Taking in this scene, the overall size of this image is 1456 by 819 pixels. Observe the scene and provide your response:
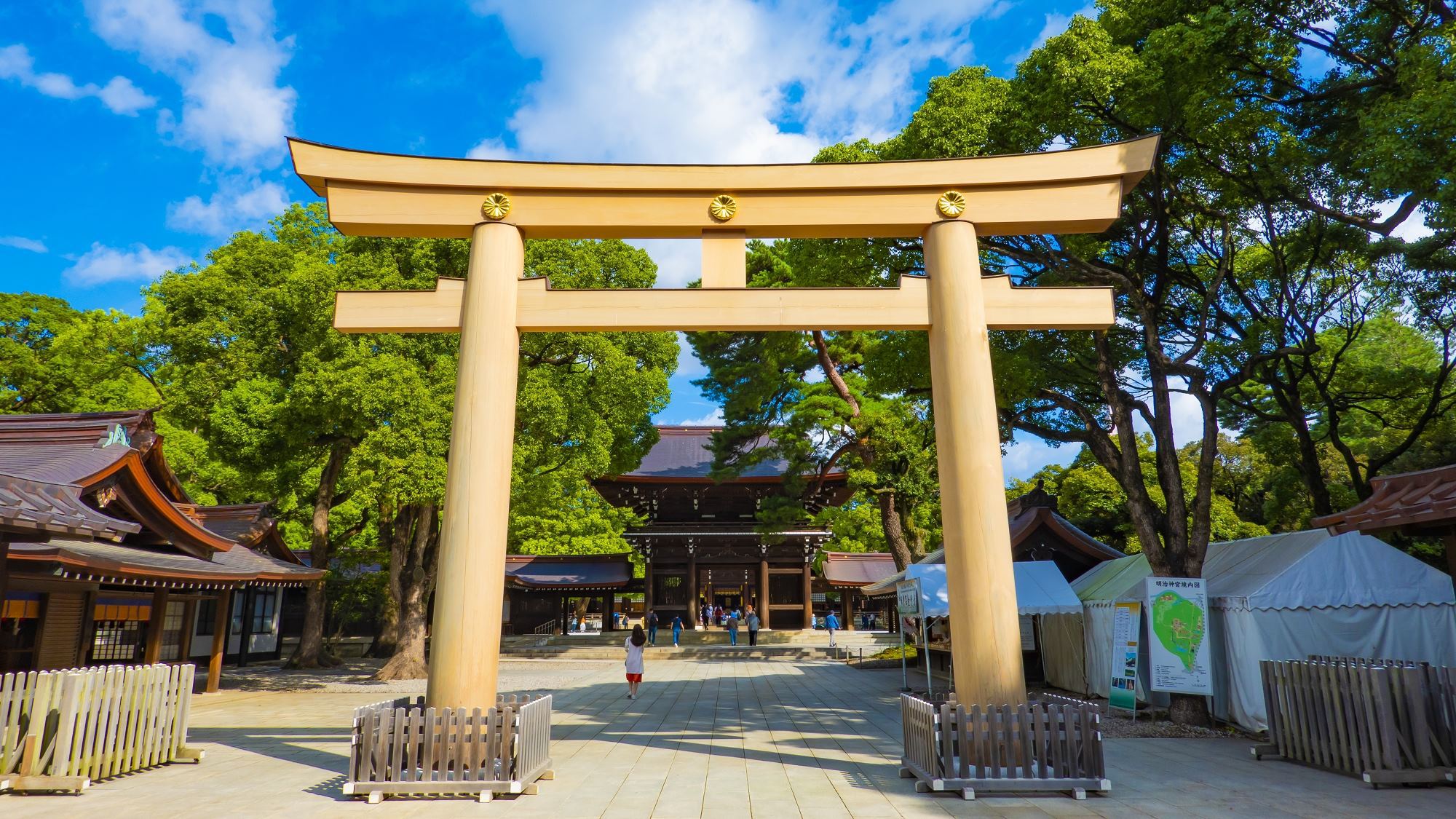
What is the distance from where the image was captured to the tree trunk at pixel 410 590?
1781 centimetres

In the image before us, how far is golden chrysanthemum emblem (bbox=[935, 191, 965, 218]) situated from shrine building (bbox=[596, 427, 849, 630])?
21.9 metres

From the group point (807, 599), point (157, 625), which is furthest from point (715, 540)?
point (157, 625)

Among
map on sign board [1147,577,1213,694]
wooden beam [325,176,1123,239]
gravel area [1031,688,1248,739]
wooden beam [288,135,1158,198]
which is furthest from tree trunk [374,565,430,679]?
map on sign board [1147,577,1213,694]

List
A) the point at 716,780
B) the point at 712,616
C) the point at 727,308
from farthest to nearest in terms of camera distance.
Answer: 1. the point at 712,616
2. the point at 727,308
3. the point at 716,780

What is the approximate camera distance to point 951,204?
780cm

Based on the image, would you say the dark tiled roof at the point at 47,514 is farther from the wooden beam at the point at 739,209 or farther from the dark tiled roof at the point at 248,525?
the dark tiled roof at the point at 248,525

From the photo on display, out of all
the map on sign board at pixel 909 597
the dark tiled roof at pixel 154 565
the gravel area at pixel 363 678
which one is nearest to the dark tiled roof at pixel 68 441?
the dark tiled roof at pixel 154 565

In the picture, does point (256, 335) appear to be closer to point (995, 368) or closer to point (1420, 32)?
point (995, 368)

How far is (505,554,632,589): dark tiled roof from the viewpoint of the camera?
30.3 meters

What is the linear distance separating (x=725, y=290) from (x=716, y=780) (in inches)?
178

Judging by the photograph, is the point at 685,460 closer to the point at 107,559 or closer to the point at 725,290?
the point at 107,559

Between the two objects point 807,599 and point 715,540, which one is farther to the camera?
point 807,599

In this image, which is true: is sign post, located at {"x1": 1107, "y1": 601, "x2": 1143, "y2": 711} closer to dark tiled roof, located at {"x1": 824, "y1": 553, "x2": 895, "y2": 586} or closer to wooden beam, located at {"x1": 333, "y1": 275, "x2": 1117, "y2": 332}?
wooden beam, located at {"x1": 333, "y1": 275, "x2": 1117, "y2": 332}

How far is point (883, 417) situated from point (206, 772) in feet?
46.5
